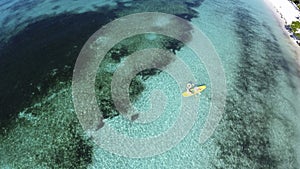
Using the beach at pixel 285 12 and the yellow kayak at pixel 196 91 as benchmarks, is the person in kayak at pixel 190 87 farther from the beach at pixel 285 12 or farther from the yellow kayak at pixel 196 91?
the beach at pixel 285 12

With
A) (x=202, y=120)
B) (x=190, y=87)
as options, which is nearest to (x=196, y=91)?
(x=190, y=87)

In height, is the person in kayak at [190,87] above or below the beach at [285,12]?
below

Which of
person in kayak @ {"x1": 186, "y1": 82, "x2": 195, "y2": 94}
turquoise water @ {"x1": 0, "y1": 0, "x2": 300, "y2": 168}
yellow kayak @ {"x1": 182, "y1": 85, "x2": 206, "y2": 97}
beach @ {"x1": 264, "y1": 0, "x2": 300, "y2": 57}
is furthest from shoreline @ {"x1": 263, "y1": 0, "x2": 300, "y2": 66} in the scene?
person in kayak @ {"x1": 186, "y1": 82, "x2": 195, "y2": 94}

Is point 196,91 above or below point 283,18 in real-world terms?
below

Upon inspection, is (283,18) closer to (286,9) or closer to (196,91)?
(286,9)

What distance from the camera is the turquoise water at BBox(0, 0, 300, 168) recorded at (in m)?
17.5

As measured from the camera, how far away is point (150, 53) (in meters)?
27.5

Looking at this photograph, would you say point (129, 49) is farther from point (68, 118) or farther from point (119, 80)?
point (68, 118)

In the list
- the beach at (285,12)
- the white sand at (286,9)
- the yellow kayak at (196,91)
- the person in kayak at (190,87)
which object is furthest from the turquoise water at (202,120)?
the white sand at (286,9)

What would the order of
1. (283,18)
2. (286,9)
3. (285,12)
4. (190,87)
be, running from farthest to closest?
(286,9)
(285,12)
(283,18)
(190,87)

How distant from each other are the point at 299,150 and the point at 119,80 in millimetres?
16643

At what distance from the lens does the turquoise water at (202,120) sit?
687 inches

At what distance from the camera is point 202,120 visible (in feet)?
65.8

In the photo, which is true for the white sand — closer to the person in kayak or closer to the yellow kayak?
the yellow kayak
